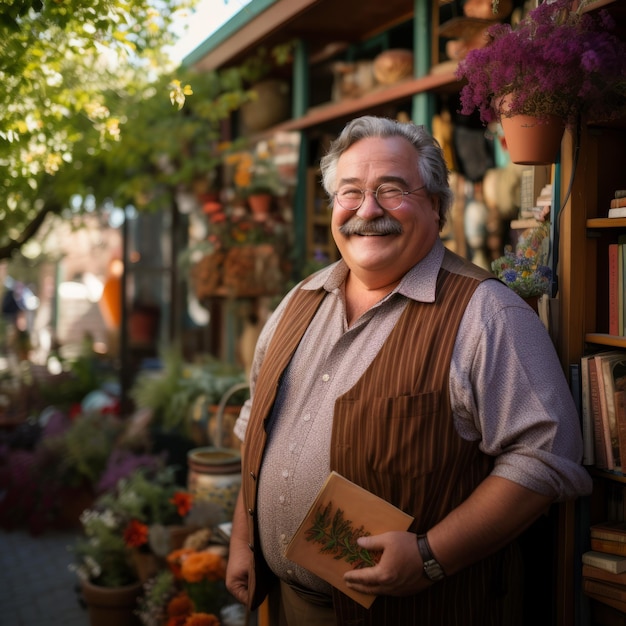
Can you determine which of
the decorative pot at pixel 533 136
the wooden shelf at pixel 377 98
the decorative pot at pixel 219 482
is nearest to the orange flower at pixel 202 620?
the decorative pot at pixel 219 482

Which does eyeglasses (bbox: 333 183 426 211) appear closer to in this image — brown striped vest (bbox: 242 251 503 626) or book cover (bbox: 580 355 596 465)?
brown striped vest (bbox: 242 251 503 626)

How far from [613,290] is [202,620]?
82.1 inches

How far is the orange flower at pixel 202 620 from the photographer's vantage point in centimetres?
302

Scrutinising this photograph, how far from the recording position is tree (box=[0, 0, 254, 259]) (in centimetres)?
266

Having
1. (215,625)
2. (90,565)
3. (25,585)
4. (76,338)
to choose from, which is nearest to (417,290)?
(215,625)

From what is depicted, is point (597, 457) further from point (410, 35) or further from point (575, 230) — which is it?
point (410, 35)

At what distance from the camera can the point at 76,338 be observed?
1346cm

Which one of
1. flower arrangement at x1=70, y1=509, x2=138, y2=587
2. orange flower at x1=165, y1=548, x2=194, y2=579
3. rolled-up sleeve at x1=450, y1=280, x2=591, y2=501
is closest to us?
rolled-up sleeve at x1=450, y1=280, x2=591, y2=501

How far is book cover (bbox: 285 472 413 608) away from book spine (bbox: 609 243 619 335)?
0.92 metres

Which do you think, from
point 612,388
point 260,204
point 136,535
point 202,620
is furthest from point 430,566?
point 260,204

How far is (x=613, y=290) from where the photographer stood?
2229 mm

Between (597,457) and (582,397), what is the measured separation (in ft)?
0.58

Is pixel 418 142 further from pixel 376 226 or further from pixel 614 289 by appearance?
pixel 614 289

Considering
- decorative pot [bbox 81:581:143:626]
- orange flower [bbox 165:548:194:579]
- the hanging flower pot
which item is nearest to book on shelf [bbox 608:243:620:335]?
the hanging flower pot
